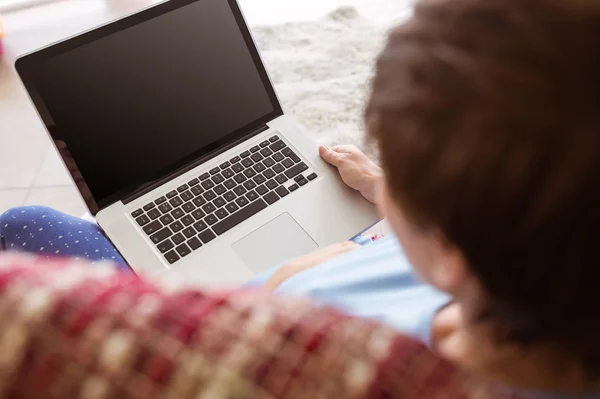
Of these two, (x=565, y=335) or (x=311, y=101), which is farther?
(x=311, y=101)

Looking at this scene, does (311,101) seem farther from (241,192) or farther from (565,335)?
(565,335)

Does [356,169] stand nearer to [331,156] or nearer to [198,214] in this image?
[331,156]

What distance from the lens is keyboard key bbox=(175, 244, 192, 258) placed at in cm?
72

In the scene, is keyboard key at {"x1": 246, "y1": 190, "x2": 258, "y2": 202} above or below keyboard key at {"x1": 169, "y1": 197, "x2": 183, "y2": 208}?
below

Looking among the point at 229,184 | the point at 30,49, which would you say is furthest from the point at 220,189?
the point at 30,49

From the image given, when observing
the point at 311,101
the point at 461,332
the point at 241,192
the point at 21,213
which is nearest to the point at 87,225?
the point at 21,213

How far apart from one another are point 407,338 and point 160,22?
0.63 m

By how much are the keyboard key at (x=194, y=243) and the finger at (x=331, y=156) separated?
0.70 ft

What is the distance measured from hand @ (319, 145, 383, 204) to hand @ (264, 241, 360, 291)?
0.10m

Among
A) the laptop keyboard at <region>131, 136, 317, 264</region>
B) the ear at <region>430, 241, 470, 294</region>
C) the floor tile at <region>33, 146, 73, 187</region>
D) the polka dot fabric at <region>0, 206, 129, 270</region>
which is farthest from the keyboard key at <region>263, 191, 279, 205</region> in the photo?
the floor tile at <region>33, 146, 73, 187</region>

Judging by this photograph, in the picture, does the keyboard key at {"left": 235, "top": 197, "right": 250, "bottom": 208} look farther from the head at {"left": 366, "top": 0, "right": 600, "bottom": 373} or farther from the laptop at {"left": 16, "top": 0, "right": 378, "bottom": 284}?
the head at {"left": 366, "top": 0, "right": 600, "bottom": 373}

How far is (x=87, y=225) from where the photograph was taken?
0.78 metres

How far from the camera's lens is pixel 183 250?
722mm

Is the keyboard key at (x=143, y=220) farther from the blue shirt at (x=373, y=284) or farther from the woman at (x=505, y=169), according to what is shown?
the woman at (x=505, y=169)
